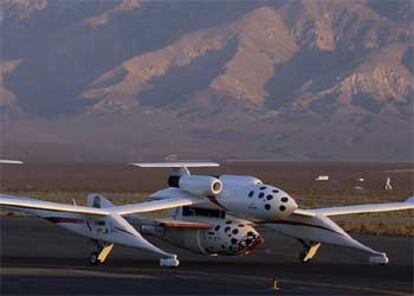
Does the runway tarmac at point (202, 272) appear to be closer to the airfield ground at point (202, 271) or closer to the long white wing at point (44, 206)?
the airfield ground at point (202, 271)

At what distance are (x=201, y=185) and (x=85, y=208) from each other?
3.18m

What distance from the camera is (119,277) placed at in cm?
2794

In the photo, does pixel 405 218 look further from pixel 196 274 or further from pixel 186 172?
pixel 196 274

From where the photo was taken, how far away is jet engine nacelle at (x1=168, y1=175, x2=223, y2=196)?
105 feet

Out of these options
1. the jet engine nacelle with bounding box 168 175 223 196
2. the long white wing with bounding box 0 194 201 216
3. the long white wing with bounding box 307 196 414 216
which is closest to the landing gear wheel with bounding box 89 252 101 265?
the long white wing with bounding box 0 194 201 216

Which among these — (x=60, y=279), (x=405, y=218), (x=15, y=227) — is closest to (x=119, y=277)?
(x=60, y=279)

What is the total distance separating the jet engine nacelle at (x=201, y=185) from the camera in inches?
1264

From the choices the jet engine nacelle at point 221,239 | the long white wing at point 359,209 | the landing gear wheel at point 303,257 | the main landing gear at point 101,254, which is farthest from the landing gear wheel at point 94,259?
the long white wing at point 359,209

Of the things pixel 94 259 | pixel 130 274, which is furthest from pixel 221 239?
pixel 130 274

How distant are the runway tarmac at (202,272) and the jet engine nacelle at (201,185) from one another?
1886 mm

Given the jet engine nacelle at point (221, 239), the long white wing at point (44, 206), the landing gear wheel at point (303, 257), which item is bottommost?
the landing gear wheel at point (303, 257)

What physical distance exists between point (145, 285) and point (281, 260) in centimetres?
815

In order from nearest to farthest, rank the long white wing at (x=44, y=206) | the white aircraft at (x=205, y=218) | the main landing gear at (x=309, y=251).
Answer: the long white wing at (x=44, y=206)
the white aircraft at (x=205, y=218)
the main landing gear at (x=309, y=251)

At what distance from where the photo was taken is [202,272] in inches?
1164
